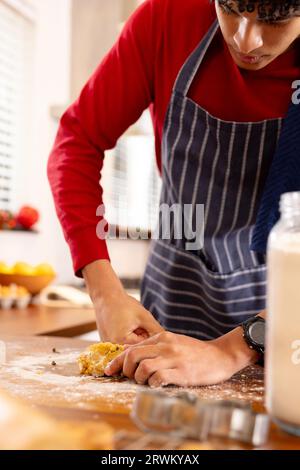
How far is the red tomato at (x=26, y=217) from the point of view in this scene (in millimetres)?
2693

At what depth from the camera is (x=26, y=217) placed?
269 centimetres

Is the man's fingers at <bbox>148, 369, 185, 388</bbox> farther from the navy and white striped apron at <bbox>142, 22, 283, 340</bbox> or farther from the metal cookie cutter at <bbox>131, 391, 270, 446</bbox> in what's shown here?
the navy and white striped apron at <bbox>142, 22, 283, 340</bbox>

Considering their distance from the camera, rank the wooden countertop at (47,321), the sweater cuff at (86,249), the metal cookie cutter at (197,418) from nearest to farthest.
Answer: the metal cookie cutter at (197,418), the sweater cuff at (86,249), the wooden countertop at (47,321)

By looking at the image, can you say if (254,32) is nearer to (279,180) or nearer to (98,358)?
(279,180)

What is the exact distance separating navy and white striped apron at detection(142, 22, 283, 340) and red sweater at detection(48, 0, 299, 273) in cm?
3

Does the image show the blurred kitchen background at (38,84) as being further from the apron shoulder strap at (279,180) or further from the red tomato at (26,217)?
the apron shoulder strap at (279,180)

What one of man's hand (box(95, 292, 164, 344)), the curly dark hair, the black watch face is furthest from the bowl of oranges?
the curly dark hair

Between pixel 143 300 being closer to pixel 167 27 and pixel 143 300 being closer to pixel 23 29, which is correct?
pixel 167 27

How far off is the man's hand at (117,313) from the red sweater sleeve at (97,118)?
0.08m

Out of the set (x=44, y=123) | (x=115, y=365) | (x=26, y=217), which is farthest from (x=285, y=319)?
(x=44, y=123)

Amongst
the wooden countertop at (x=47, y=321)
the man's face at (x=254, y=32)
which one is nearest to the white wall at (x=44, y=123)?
the wooden countertop at (x=47, y=321)

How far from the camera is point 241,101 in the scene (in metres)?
1.28

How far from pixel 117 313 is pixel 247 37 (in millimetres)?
504
